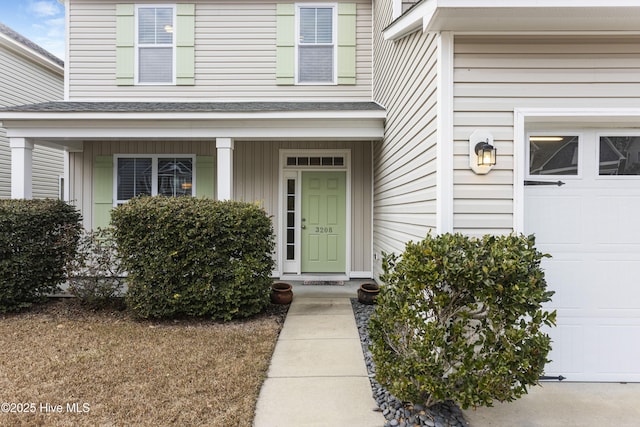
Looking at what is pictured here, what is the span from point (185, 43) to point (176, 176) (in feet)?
7.92

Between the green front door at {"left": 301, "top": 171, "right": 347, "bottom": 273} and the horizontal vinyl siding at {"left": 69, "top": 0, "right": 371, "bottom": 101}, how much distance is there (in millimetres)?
1649

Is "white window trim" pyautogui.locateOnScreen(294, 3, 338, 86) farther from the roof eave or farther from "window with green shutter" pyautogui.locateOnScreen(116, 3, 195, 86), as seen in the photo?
the roof eave

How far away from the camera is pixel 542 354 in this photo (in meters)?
2.17

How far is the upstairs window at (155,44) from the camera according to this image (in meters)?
6.46

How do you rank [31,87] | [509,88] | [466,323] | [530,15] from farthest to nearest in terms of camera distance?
[31,87] → [509,88] → [530,15] → [466,323]

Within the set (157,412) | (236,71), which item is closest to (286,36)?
(236,71)

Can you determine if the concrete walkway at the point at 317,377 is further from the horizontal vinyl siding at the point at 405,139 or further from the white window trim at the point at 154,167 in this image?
the white window trim at the point at 154,167

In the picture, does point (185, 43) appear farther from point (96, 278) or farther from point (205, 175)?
point (96, 278)

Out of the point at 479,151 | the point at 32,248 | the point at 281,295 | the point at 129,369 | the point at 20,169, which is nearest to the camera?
the point at 479,151

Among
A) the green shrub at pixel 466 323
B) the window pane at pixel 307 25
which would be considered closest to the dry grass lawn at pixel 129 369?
the green shrub at pixel 466 323

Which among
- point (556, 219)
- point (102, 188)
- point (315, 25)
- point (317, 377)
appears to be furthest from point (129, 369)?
point (315, 25)

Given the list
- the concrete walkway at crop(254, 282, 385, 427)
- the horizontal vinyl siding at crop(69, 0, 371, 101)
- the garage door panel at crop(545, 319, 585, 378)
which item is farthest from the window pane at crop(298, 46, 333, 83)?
the garage door panel at crop(545, 319, 585, 378)

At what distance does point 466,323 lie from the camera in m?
2.28

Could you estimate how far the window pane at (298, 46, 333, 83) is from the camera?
644 cm
